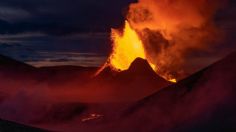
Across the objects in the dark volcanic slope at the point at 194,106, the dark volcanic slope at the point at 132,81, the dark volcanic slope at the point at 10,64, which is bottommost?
the dark volcanic slope at the point at 194,106

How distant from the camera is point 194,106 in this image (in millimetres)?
17734

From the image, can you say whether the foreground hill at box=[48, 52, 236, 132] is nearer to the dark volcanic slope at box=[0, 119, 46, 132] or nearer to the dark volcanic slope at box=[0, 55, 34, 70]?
the dark volcanic slope at box=[0, 119, 46, 132]

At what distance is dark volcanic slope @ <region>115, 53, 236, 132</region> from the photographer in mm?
16641

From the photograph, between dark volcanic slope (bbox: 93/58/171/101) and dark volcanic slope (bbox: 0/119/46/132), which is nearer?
dark volcanic slope (bbox: 0/119/46/132)

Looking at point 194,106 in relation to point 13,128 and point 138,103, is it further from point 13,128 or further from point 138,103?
point 13,128

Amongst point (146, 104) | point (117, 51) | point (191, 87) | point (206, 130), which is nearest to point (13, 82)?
point (117, 51)

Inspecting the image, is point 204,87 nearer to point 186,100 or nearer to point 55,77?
point 186,100

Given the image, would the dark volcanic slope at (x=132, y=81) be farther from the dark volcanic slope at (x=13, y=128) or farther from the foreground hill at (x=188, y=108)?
the dark volcanic slope at (x=13, y=128)

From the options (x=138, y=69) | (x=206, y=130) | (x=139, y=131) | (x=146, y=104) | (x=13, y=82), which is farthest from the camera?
(x=13, y=82)

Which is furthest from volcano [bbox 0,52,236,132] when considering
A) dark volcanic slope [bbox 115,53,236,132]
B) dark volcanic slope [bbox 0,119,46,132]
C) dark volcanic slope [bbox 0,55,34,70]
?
dark volcanic slope [bbox 0,55,34,70]

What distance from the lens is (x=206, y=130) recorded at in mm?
16406

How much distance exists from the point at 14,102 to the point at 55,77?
2.96 meters

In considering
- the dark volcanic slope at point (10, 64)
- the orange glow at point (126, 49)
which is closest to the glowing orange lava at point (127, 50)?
the orange glow at point (126, 49)

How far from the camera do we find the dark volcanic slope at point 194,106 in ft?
54.6
